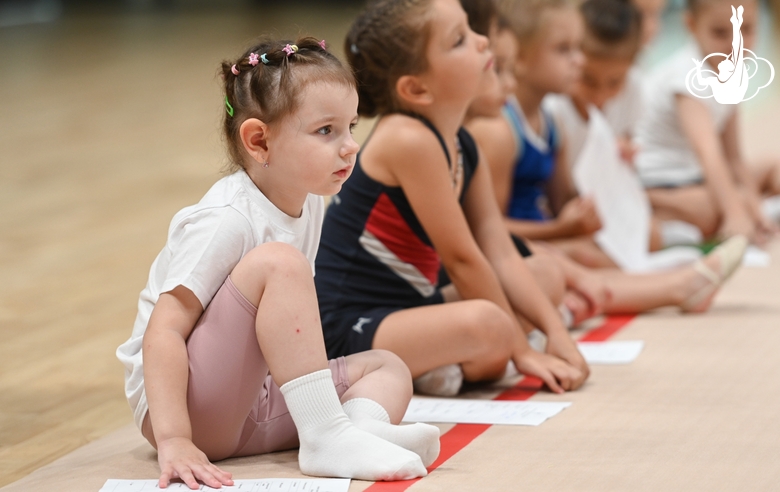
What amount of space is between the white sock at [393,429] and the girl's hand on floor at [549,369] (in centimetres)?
34

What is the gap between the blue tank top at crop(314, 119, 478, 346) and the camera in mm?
1395

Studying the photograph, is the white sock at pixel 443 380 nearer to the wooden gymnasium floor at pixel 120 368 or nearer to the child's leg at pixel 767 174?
the wooden gymnasium floor at pixel 120 368

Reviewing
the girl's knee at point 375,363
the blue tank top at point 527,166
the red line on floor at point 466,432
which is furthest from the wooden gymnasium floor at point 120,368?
the blue tank top at point 527,166

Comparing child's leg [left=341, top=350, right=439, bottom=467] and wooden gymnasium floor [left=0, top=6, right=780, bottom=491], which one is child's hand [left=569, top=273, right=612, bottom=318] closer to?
wooden gymnasium floor [left=0, top=6, right=780, bottom=491]

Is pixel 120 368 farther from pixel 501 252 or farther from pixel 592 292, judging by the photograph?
pixel 592 292

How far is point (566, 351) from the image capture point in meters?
1.41

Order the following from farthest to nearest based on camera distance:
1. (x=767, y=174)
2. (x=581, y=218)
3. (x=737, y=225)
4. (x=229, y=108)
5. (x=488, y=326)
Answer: (x=767, y=174) < (x=737, y=225) < (x=581, y=218) < (x=488, y=326) < (x=229, y=108)

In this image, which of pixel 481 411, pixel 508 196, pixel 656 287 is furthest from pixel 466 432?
pixel 508 196

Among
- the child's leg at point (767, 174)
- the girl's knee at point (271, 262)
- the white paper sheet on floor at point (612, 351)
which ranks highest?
the girl's knee at point (271, 262)

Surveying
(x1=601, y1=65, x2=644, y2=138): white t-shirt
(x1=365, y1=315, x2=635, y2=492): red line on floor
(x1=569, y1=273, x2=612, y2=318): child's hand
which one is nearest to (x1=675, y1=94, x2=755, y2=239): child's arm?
(x1=601, y1=65, x2=644, y2=138): white t-shirt

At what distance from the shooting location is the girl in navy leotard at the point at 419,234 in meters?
1.33

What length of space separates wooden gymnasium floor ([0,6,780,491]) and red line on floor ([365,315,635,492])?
0.02 metres

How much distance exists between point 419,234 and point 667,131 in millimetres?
1294

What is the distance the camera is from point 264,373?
1.06 m
